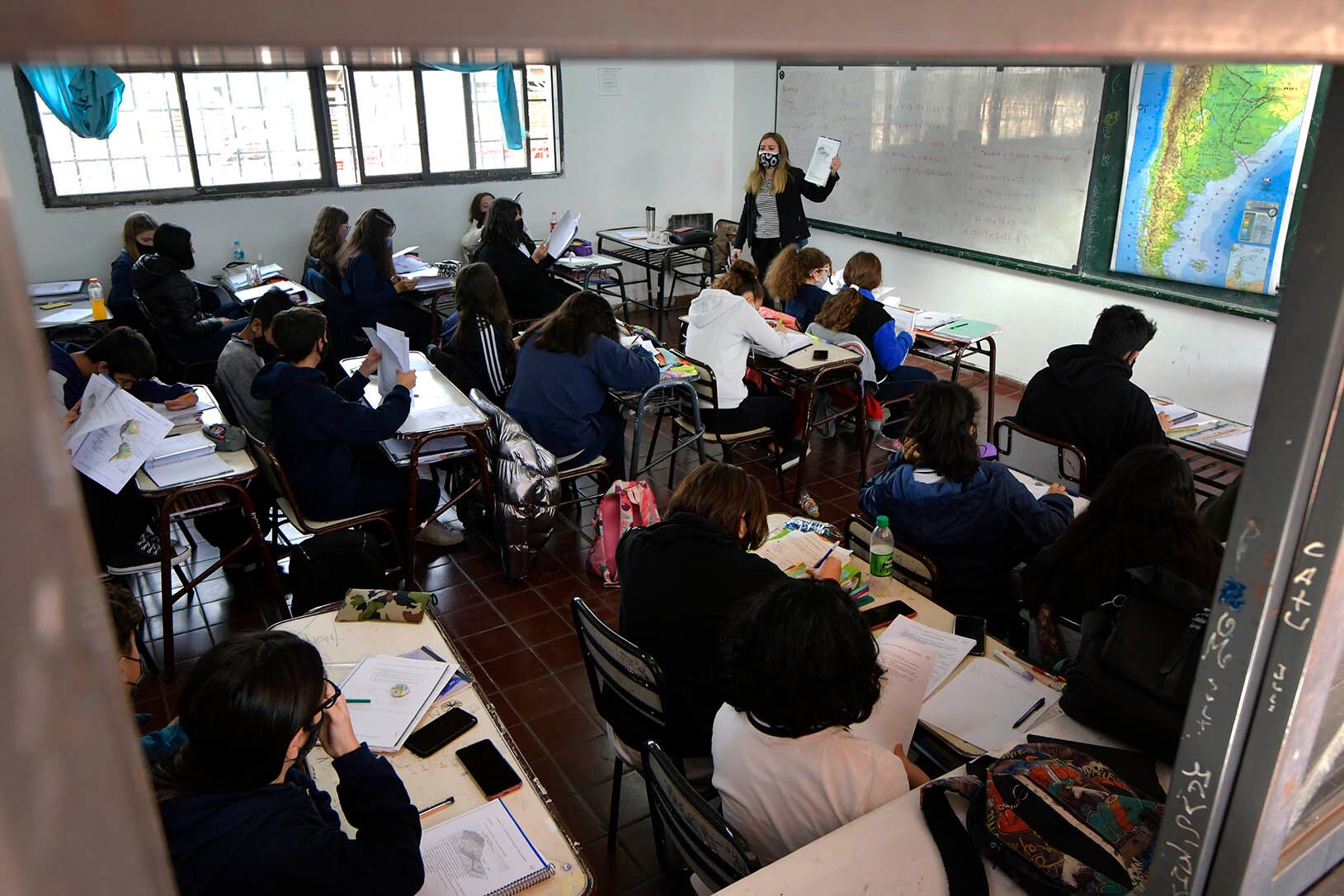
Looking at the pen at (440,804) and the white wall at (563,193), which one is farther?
the white wall at (563,193)

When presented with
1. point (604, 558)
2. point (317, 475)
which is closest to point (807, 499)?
point (604, 558)

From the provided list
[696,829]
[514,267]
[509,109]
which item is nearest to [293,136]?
[509,109]

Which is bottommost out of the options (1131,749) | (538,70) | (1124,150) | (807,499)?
(807,499)

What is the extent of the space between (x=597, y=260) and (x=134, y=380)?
4.05 m

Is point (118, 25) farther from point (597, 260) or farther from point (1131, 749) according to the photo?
point (597, 260)

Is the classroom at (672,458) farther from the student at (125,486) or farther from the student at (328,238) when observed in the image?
the student at (328,238)

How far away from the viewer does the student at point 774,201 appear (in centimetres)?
705

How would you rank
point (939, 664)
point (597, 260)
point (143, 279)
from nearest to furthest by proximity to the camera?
point (939, 664) < point (143, 279) < point (597, 260)

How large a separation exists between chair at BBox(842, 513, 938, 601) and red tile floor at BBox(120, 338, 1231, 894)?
1050 millimetres

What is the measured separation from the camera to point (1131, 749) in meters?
1.71

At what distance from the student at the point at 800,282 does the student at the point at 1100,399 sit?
177cm

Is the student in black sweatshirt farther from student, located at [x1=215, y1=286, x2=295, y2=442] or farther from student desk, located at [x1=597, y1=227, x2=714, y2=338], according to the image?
student desk, located at [x1=597, y1=227, x2=714, y2=338]

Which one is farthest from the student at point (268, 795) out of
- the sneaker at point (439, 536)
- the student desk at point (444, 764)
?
the sneaker at point (439, 536)

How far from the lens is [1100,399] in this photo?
3.72 metres
